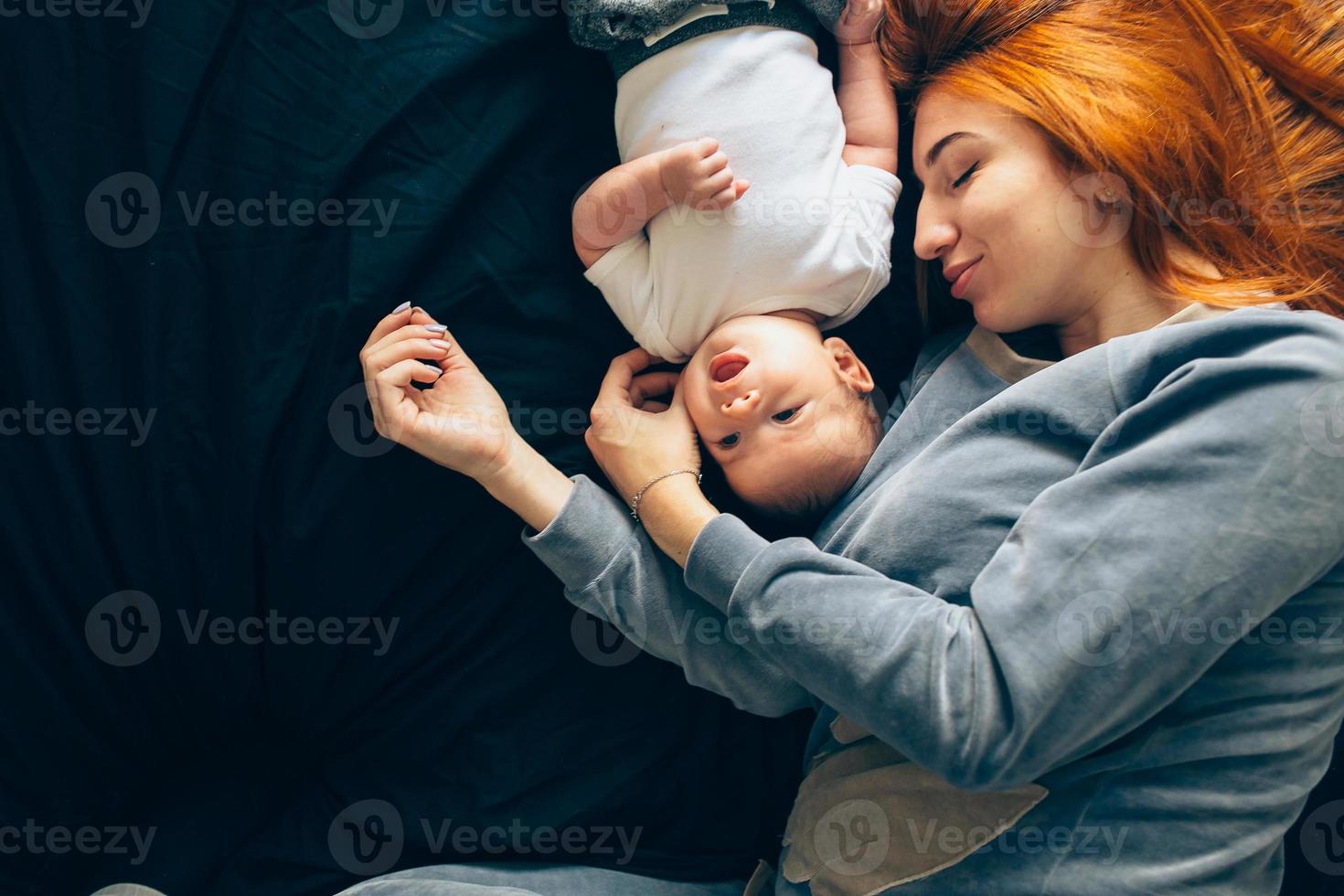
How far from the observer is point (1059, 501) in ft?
3.12

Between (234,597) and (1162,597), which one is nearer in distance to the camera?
(1162,597)

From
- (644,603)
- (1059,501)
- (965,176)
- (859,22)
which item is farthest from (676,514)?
(859,22)

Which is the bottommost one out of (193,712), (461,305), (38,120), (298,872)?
(298,872)

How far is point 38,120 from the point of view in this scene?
1.10 meters

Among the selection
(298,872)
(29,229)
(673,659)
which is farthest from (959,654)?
(29,229)

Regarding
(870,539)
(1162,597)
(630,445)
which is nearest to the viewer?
(1162,597)

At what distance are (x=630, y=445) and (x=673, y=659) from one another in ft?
0.88

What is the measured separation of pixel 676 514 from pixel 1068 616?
0.45m

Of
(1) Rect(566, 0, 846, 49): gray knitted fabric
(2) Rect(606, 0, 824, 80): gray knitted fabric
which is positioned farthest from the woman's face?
(1) Rect(566, 0, 846, 49): gray knitted fabric

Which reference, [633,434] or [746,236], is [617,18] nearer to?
[746,236]

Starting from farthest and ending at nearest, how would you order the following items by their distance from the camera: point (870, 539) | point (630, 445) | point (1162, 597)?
point (630, 445) → point (870, 539) → point (1162, 597)

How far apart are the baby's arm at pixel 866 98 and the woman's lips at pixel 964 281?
8.2 inches

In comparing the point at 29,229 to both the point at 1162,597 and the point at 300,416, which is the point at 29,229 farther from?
the point at 1162,597

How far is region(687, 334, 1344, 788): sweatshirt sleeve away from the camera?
89cm
